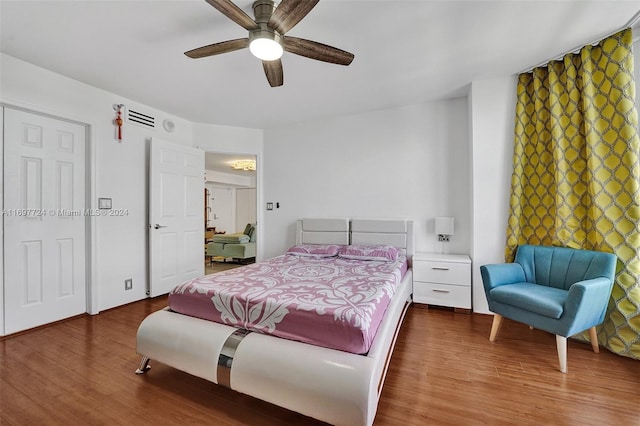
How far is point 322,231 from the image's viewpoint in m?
3.91

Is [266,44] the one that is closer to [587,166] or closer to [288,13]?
[288,13]

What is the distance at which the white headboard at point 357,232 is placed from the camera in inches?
137

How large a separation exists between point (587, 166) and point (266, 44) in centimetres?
274

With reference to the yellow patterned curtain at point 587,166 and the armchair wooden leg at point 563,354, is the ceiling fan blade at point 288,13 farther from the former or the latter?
the armchair wooden leg at point 563,354

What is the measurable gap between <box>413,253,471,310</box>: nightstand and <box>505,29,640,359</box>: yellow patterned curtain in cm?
46

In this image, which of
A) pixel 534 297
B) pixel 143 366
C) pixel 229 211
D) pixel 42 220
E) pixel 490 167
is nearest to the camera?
pixel 143 366

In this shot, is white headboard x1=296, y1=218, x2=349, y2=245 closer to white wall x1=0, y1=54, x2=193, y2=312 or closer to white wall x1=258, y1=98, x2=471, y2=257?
white wall x1=258, y1=98, x2=471, y2=257

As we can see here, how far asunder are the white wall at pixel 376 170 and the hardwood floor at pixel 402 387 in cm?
152

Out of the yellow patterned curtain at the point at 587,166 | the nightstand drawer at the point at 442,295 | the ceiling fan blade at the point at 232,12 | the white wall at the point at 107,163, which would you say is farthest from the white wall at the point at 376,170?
the ceiling fan blade at the point at 232,12

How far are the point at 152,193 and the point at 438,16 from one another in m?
3.50

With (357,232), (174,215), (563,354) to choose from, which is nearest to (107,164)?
(174,215)

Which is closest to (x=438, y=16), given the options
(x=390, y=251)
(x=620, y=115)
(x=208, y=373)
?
(x=620, y=115)

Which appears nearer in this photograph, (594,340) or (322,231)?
(594,340)

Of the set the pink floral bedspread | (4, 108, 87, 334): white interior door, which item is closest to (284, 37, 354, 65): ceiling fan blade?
the pink floral bedspread
